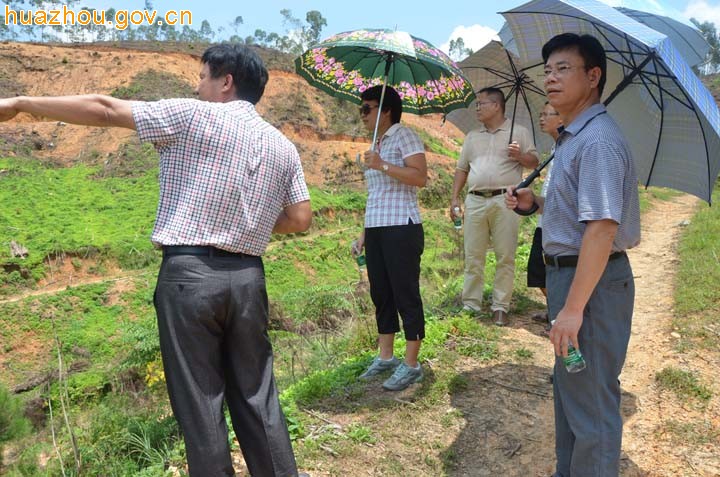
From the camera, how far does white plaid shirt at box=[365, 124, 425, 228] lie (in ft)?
11.4

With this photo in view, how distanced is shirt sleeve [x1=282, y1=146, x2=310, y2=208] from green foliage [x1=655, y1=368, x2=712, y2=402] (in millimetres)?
2671

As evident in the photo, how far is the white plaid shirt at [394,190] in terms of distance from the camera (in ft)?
11.4

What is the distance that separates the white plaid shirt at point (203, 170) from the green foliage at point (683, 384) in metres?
2.87

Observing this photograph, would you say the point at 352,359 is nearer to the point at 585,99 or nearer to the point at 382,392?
the point at 382,392

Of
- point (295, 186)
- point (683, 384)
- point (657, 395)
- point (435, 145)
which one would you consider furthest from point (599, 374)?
point (435, 145)

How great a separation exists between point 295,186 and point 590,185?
3.65ft

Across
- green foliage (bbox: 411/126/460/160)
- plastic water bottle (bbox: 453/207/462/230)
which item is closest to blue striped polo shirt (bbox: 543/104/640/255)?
plastic water bottle (bbox: 453/207/462/230)

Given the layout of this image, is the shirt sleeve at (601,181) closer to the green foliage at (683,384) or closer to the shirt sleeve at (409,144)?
the shirt sleeve at (409,144)

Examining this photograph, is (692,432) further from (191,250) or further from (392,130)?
(191,250)

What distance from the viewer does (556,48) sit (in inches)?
81.1

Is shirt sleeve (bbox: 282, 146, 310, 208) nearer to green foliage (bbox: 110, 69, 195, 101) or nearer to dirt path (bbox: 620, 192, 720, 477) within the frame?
dirt path (bbox: 620, 192, 720, 477)

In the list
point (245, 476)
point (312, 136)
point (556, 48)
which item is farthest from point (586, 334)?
point (312, 136)

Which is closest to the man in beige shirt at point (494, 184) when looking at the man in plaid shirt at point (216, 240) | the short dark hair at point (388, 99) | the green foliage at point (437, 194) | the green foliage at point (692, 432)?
the short dark hair at point (388, 99)

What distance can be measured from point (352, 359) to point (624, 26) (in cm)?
285
